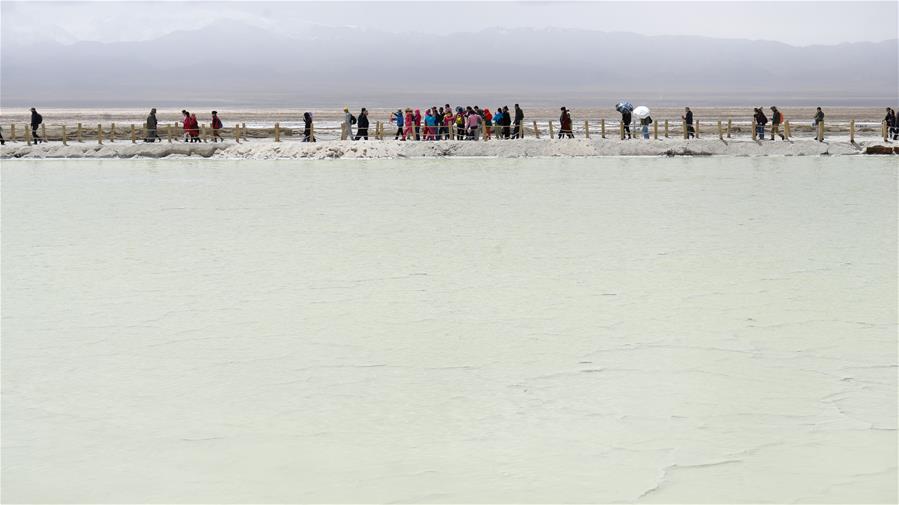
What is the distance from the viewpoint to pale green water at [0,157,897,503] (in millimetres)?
6359

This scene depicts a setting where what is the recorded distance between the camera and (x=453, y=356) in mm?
8766

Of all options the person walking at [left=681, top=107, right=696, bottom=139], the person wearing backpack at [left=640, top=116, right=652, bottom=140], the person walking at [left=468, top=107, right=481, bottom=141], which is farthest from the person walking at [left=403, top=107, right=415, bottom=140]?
the person walking at [left=681, top=107, right=696, bottom=139]

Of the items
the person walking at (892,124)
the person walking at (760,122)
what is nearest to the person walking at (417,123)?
the person walking at (760,122)

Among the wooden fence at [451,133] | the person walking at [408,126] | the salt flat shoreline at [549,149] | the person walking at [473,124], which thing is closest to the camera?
the salt flat shoreline at [549,149]

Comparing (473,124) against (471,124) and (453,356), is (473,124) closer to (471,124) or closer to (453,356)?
(471,124)

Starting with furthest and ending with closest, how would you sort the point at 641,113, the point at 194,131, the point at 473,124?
the point at 194,131, the point at 641,113, the point at 473,124

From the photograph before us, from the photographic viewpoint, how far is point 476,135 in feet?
96.9

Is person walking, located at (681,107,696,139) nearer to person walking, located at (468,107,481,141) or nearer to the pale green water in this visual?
person walking, located at (468,107,481,141)

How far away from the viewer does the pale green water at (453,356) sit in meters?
6.36

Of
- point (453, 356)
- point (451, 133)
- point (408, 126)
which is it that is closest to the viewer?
point (453, 356)

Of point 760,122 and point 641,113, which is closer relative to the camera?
point 760,122

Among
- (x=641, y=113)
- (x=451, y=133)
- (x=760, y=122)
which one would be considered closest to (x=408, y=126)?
(x=451, y=133)

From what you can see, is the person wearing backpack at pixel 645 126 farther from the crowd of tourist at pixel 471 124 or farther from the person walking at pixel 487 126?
the person walking at pixel 487 126

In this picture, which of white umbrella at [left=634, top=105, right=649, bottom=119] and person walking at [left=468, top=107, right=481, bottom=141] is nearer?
person walking at [left=468, top=107, right=481, bottom=141]
